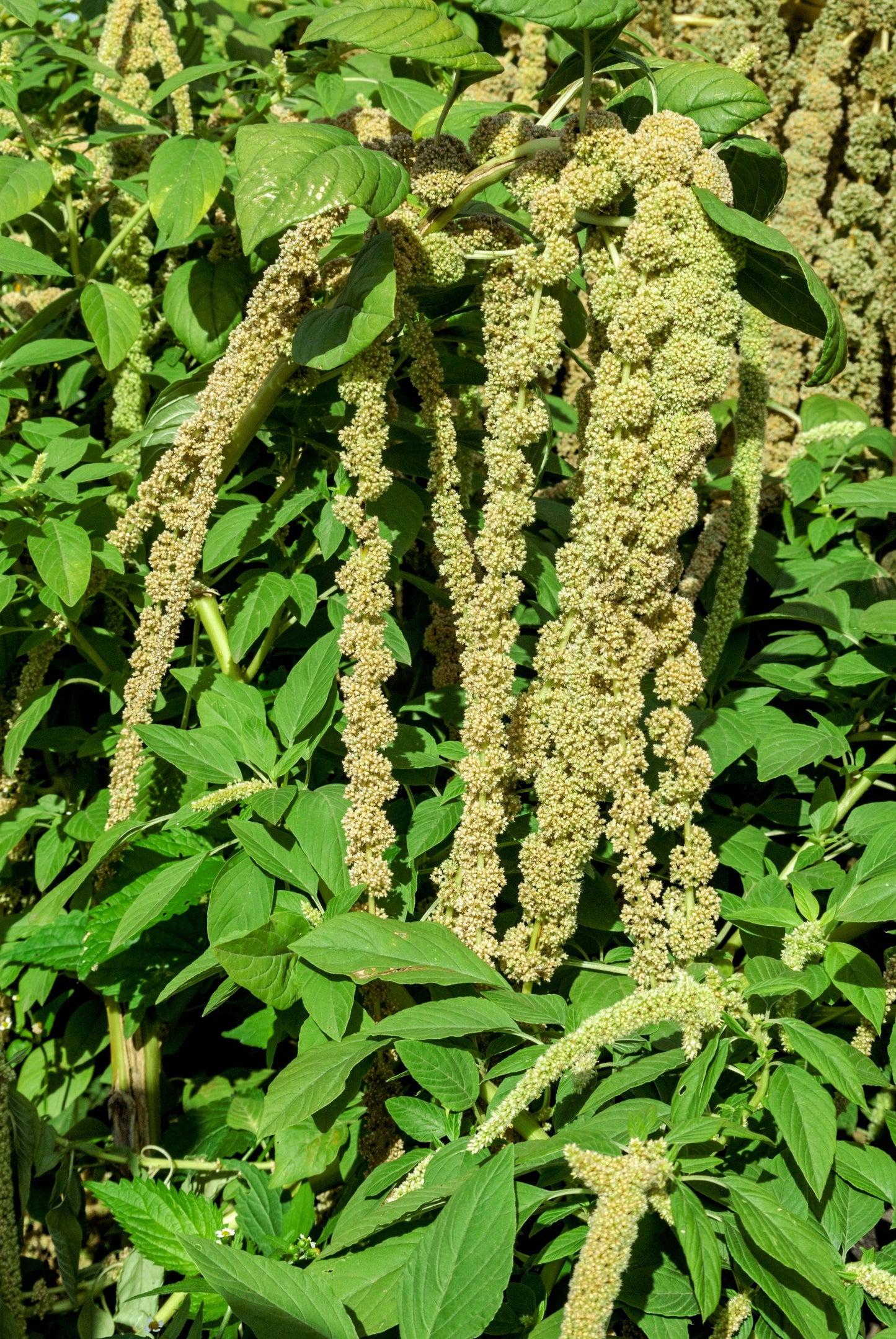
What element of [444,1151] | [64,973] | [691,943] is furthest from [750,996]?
[64,973]

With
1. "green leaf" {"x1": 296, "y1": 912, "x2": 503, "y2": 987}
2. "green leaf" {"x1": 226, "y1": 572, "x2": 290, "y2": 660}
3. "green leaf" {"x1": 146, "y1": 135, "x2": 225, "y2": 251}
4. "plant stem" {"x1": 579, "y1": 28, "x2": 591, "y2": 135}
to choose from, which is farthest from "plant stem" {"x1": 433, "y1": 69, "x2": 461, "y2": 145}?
"green leaf" {"x1": 296, "y1": 912, "x2": 503, "y2": 987}

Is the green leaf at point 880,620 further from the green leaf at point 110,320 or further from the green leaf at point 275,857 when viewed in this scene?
the green leaf at point 110,320

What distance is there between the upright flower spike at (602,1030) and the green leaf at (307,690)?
55cm

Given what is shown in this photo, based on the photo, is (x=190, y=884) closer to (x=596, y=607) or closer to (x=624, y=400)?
(x=596, y=607)

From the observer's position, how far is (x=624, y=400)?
1209 millimetres

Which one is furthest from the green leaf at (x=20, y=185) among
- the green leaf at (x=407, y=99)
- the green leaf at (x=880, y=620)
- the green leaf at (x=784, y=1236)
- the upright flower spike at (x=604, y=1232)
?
the green leaf at (x=784, y=1236)

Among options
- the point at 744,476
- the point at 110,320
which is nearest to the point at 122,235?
the point at 110,320

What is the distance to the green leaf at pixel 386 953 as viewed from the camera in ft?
4.04

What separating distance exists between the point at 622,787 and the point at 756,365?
2.32ft

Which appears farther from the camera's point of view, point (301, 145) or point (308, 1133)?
point (308, 1133)

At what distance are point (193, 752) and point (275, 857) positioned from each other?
0.21 m

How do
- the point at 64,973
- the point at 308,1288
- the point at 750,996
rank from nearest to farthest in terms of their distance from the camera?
the point at 308,1288, the point at 750,996, the point at 64,973

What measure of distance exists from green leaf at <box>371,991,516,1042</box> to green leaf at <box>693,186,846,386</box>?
81cm

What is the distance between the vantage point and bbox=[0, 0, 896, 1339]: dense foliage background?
1.19 m
